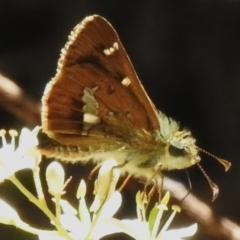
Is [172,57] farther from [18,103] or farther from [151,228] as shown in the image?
[151,228]

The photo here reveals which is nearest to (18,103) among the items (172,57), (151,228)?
(151,228)

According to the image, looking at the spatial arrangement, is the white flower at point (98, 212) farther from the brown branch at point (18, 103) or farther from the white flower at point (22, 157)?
the brown branch at point (18, 103)

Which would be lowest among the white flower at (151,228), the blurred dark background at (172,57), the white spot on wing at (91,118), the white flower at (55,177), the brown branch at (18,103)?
the white flower at (55,177)

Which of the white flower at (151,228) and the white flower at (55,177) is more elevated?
the white flower at (151,228)

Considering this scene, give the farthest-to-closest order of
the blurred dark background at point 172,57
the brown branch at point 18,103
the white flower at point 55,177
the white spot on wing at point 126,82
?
the blurred dark background at point 172,57
the brown branch at point 18,103
the white spot on wing at point 126,82
the white flower at point 55,177

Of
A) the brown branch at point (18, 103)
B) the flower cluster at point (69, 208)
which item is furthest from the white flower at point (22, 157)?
the brown branch at point (18, 103)

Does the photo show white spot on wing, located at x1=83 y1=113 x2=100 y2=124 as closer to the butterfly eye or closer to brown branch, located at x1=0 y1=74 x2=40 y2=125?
the butterfly eye

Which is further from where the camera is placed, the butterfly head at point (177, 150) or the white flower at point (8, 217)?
the butterfly head at point (177, 150)
